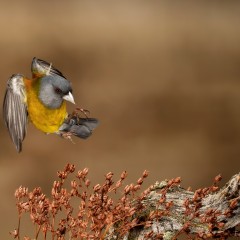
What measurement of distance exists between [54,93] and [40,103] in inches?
2.1

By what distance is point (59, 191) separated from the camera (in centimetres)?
146

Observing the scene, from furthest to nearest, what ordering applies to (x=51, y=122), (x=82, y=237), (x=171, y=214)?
(x=171, y=214) < (x=51, y=122) < (x=82, y=237)

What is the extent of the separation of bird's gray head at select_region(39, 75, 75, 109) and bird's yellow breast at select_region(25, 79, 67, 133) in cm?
2

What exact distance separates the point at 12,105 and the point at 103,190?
415 mm

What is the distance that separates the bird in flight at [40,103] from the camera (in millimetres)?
1508

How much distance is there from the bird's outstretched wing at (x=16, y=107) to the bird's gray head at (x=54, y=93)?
71 mm

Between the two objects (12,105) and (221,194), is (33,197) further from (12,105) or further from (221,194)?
(221,194)

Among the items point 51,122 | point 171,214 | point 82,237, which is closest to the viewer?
point 82,237

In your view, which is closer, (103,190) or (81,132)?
(103,190)

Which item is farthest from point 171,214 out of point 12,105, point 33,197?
point 12,105

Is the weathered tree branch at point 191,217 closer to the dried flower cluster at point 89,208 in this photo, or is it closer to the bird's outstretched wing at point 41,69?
the dried flower cluster at point 89,208

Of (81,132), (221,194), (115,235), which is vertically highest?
(81,132)

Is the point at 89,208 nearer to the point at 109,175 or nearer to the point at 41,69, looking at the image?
the point at 109,175

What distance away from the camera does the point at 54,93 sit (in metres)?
1.50
